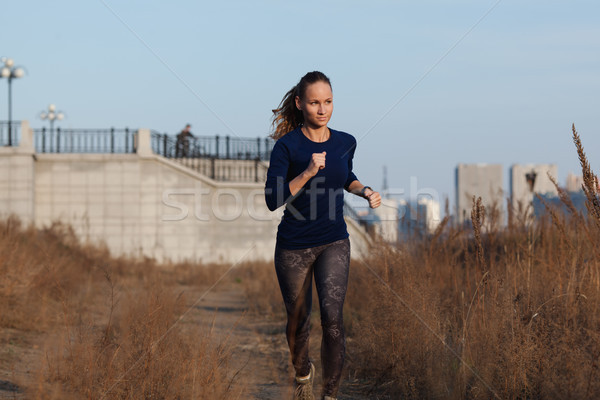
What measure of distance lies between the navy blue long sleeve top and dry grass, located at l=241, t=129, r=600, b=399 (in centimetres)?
92

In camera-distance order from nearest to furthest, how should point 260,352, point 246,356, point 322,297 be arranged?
1. point 322,297
2. point 246,356
3. point 260,352

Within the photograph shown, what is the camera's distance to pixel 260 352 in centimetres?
752

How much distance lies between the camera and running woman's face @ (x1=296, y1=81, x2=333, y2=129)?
461 cm

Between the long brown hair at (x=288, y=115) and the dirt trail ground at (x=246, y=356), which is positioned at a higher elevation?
the long brown hair at (x=288, y=115)

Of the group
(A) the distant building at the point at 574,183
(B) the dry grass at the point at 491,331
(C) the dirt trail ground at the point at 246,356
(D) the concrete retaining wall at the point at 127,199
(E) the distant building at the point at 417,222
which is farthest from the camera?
(D) the concrete retaining wall at the point at 127,199

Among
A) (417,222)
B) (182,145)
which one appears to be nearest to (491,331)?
(417,222)

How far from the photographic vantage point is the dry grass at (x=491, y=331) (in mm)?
4137

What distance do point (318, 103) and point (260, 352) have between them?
3674 mm

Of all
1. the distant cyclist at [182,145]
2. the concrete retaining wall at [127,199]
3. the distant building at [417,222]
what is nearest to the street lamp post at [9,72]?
the concrete retaining wall at [127,199]

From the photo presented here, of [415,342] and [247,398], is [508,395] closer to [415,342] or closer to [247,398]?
[415,342]

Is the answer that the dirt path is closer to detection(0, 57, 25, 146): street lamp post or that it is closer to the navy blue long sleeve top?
the navy blue long sleeve top

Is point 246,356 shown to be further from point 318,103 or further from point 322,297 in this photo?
point 318,103

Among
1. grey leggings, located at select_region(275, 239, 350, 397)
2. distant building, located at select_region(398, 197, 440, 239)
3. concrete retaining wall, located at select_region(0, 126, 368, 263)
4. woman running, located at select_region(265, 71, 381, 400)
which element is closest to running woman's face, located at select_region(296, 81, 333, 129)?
woman running, located at select_region(265, 71, 381, 400)

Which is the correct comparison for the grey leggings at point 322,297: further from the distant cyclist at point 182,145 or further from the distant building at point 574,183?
the distant cyclist at point 182,145
